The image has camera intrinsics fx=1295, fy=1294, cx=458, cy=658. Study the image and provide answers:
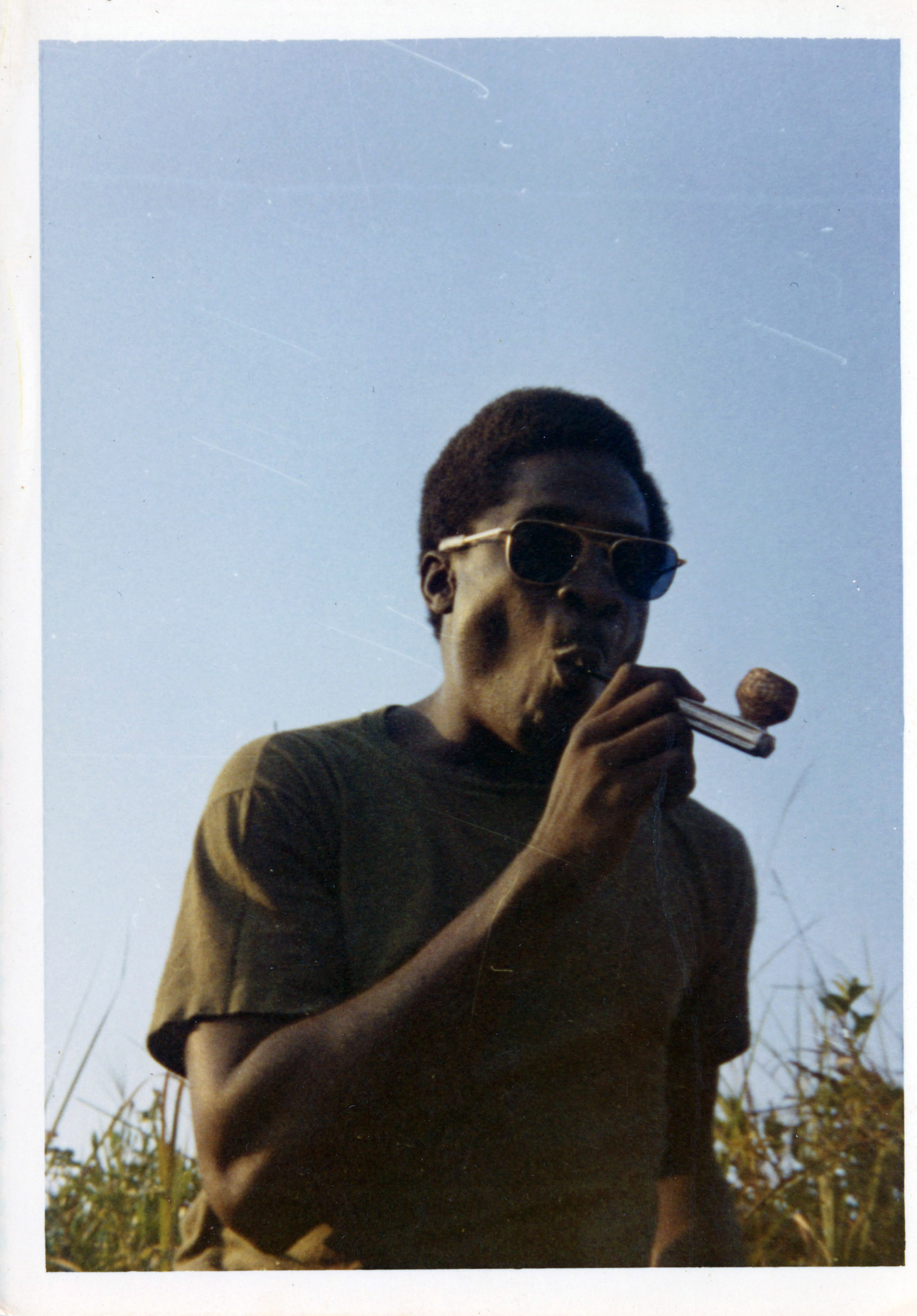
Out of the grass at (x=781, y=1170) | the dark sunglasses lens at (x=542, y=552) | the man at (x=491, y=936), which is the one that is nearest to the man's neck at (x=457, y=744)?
the man at (x=491, y=936)

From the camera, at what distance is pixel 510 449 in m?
2.34

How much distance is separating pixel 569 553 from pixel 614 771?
1.28 feet

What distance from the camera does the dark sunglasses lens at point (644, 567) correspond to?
2.30m

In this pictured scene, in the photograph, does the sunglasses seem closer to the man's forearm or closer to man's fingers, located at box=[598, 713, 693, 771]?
man's fingers, located at box=[598, 713, 693, 771]

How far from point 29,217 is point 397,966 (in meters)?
1.52

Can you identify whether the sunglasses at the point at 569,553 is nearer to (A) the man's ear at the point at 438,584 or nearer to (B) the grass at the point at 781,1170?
(A) the man's ear at the point at 438,584

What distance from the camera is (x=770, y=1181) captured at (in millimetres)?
2264

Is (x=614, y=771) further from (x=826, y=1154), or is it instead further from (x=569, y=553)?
(x=826, y=1154)

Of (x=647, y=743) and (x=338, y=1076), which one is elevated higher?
(x=647, y=743)

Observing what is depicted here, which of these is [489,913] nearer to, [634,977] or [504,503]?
[634,977]

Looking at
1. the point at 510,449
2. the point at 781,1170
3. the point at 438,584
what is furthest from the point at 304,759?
the point at 781,1170

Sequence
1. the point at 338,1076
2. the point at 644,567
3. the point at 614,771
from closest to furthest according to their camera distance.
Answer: the point at 338,1076 → the point at 614,771 → the point at 644,567

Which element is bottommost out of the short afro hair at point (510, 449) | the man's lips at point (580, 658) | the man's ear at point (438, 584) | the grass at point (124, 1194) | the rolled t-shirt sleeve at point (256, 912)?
the grass at point (124, 1194)

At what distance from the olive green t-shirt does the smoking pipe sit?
Result: 5.9 inches
